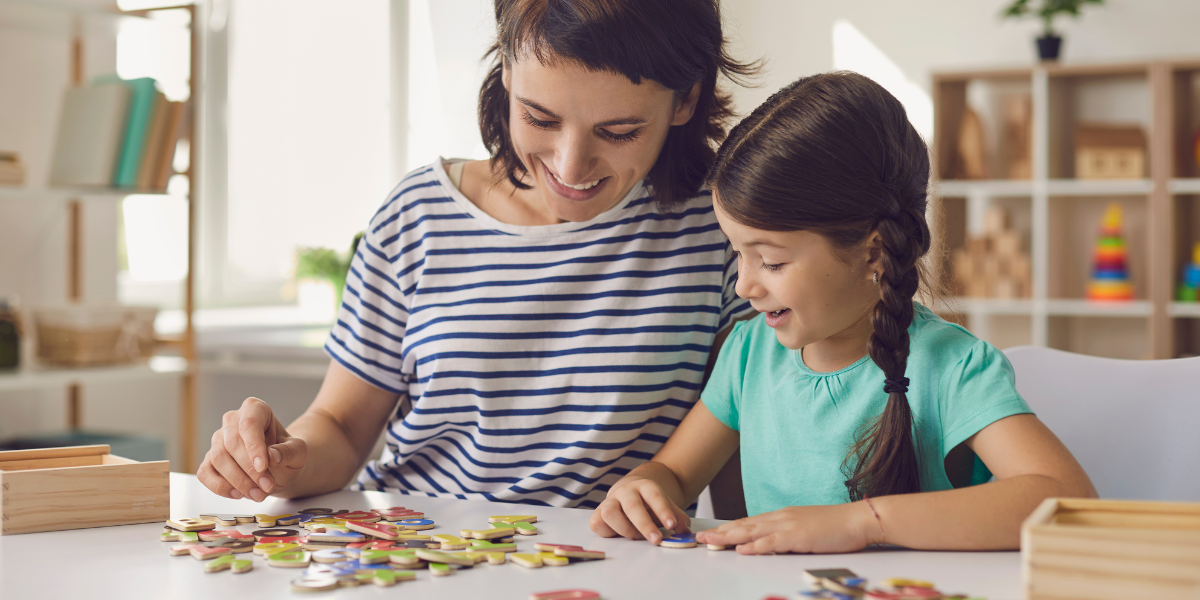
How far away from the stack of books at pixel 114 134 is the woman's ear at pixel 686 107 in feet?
6.15

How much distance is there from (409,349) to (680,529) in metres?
0.51

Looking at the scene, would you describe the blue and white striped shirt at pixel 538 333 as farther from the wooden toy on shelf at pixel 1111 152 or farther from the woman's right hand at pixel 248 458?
the wooden toy on shelf at pixel 1111 152

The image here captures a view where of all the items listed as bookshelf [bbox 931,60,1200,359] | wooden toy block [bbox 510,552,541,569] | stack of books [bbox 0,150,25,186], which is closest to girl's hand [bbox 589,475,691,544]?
wooden toy block [bbox 510,552,541,569]

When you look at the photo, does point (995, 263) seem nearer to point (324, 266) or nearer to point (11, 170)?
point (324, 266)

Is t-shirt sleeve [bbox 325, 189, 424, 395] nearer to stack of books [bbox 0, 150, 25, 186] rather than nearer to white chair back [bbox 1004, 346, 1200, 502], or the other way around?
white chair back [bbox 1004, 346, 1200, 502]

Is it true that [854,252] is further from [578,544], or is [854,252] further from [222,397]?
[222,397]

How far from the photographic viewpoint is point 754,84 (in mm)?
1368

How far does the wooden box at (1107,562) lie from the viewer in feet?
2.05

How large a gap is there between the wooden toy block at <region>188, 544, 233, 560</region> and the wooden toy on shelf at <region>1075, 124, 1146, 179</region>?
11.8 feet

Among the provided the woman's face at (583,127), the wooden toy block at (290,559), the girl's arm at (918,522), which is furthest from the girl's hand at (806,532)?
the woman's face at (583,127)

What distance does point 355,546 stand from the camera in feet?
2.89

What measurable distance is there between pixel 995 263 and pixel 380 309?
124 inches

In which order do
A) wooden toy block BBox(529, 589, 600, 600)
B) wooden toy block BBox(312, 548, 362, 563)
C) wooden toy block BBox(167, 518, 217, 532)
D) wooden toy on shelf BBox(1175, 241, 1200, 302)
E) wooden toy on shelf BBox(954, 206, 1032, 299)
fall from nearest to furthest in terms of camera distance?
wooden toy block BBox(529, 589, 600, 600) < wooden toy block BBox(312, 548, 362, 563) < wooden toy block BBox(167, 518, 217, 532) < wooden toy on shelf BBox(1175, 241, 1200, 302) < wooden toy on shelf BBox(954, 206, 1032, 299)

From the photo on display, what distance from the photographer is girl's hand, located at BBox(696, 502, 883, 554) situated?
33.6 inches
